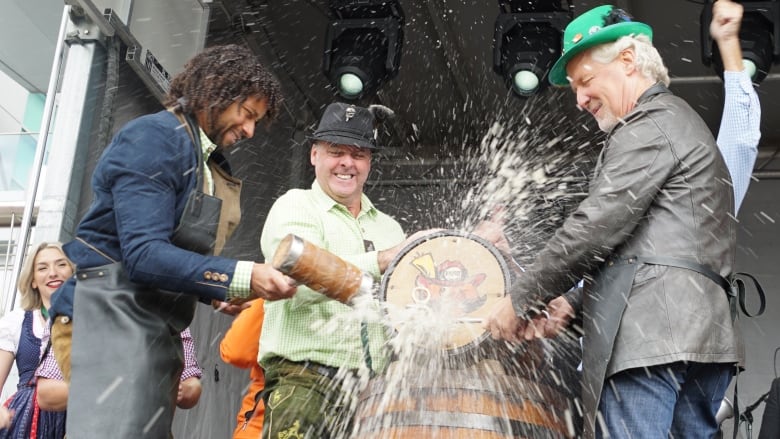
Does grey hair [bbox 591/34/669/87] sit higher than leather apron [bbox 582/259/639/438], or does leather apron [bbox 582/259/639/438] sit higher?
grey hair [bbox 591/34/669/87]

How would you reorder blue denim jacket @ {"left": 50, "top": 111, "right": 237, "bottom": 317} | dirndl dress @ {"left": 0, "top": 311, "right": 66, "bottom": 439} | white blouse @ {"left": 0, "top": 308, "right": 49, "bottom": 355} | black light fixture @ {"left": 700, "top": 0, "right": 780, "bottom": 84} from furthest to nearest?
black light fixture @ {"left": 700, "top": 0, "right": 780, "bottom": 84} → white blouse @ {"left": 0, "top": 308, "right": 49, "bottom": 355} → dirndl dress @ {"left": 0, "top": 311, "right": 66, "bottom": 439} → blue denim jacket @ {"left": 50, "top": 111, "right": 237, "bottom": 317}

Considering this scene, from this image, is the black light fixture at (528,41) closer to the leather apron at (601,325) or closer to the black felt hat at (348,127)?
the black felt hat at (348,127)

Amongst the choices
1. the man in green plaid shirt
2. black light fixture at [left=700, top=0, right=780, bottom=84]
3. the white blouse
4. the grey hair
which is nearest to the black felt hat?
the man in green plaid shirt

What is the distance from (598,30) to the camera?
2814mm

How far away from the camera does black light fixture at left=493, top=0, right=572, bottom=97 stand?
5957 mm

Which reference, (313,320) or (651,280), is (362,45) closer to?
(313,320)

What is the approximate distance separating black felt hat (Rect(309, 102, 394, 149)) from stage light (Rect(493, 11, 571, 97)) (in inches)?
97.8

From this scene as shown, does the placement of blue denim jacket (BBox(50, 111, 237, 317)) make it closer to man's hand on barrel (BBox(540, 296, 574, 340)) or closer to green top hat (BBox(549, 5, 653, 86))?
man's hand on barrel (BBox(540, 296, 574, 340))

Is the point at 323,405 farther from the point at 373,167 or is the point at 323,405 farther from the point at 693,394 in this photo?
the point at 373,167

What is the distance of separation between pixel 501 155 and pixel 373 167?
4.60 ft

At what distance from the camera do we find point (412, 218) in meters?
9.87

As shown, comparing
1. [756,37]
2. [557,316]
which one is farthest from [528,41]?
[557,316]

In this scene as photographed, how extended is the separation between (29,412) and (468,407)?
2204mm

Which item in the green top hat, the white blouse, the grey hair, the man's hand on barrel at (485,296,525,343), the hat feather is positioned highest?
the hat feather
